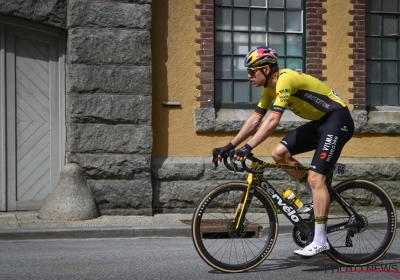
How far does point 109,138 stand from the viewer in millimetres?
12016

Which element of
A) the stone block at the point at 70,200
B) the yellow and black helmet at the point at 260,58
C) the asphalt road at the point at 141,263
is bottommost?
A: the asphalt road at the point at 141,263

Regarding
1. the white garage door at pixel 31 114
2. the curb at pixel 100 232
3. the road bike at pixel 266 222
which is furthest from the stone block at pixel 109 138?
the road bike at pixel 266 222

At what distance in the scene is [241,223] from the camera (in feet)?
23.6

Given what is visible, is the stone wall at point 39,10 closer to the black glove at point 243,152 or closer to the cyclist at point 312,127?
the cyclist at point 312,127

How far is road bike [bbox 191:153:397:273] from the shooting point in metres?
7.00

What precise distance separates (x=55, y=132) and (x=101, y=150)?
33.0 inches

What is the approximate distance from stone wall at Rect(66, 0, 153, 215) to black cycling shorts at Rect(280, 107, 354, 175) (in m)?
4.90

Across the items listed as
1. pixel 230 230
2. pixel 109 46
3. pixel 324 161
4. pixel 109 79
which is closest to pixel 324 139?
pixel 324 161

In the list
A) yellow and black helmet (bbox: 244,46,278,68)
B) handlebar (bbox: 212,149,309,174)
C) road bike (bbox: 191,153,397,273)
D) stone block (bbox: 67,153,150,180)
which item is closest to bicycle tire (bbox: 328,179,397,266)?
road bike (bbox: 191,153,397,273)

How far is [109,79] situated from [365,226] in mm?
5502

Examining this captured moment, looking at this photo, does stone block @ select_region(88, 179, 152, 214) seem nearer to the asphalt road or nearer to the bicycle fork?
the asphalt road

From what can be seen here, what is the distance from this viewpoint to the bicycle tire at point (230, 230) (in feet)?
22.8

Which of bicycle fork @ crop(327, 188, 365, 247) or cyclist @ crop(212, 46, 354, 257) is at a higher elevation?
cyclist @ crop(212, 46, 354, 257)

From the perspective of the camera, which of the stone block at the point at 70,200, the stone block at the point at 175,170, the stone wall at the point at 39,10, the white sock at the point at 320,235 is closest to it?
the white sock at the point at 320,235
